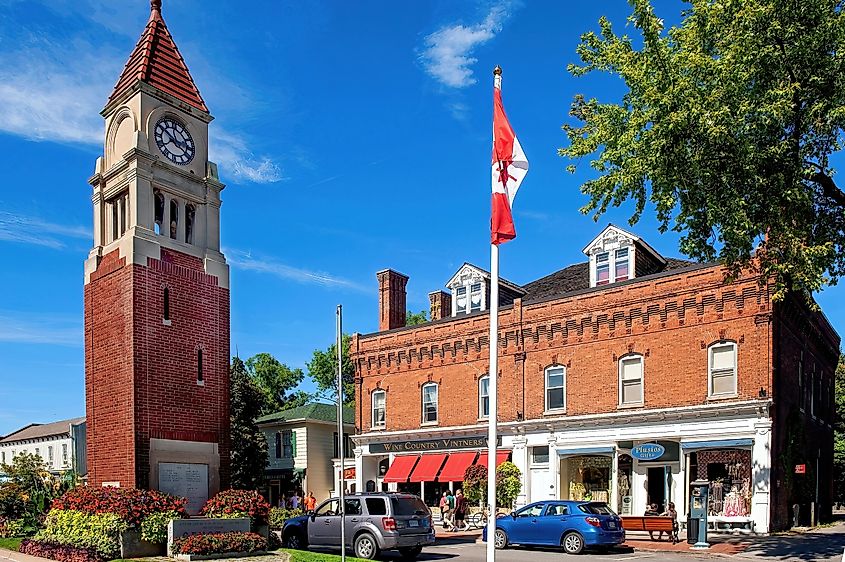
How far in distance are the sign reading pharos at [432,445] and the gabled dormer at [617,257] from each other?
8.08 m

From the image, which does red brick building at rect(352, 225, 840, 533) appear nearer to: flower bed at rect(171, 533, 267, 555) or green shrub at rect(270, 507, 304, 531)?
green shrub at rect(270, 507, 304, 531)

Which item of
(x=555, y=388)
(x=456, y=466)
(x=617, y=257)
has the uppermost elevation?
(x=617, y=257)

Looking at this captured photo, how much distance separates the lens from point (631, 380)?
3080cm

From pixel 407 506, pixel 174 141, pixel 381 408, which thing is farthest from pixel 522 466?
pixel 174 141

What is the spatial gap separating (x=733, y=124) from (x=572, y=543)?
38.3ft

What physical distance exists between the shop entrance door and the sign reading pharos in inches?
252

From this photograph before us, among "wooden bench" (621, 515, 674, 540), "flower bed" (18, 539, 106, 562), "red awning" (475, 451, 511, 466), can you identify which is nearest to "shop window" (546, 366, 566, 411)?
"red awning" (475, 451, 511, 466)

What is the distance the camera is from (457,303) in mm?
38156

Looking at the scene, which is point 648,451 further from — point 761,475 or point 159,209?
point 159,209

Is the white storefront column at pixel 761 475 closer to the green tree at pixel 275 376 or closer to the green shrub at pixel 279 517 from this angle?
the green shrub at pixel 279 517

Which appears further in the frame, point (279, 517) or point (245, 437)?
point (245, 437)

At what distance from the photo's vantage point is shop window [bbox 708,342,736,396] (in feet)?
92.4

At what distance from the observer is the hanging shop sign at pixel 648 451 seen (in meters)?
28.9

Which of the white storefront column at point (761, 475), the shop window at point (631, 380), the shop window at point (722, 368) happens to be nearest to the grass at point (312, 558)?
the white storefront column at point (761, 475)
